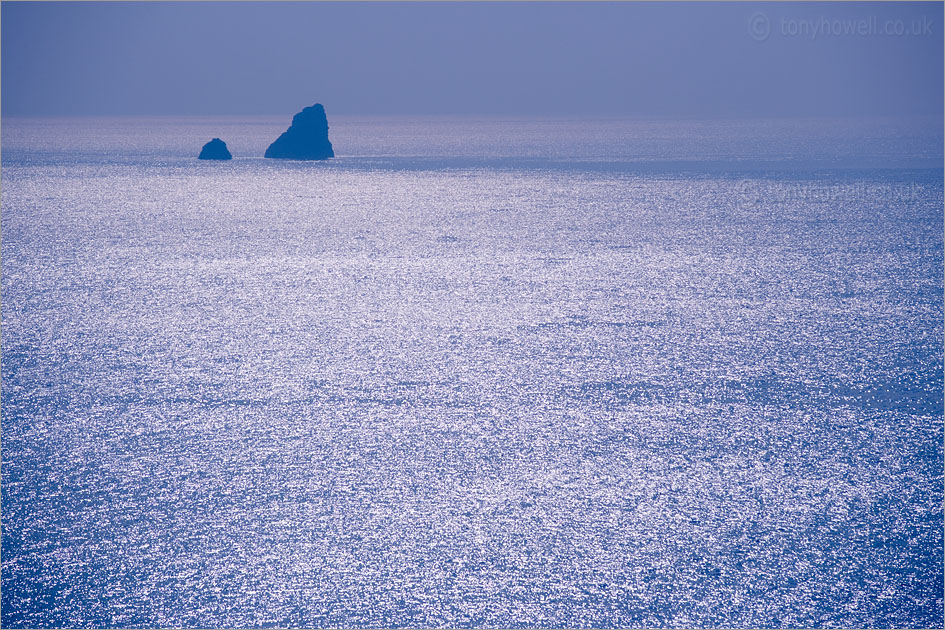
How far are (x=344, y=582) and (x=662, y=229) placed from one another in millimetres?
7663

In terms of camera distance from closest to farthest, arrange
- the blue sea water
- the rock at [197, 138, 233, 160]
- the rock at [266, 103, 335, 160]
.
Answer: the blue sea water, the rock at [197, 138, 233, 160], the rock at [266, 103, 335, 160]

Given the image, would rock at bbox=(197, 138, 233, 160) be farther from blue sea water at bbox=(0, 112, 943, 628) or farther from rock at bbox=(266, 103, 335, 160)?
blue sea water at bbox=(0, 112, 943, 628)

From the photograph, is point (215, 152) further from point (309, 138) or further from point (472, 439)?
point (472, 439)

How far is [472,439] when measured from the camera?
119 inches

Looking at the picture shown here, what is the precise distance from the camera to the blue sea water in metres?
2.06

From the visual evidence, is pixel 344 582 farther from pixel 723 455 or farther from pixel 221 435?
pixel 723 455

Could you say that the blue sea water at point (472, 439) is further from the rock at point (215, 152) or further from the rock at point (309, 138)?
the rock at point (309, 138)

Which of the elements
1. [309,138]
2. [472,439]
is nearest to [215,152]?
[309,138]

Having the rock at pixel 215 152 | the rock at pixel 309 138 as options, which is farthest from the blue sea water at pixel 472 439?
the rock at pixel 309 138

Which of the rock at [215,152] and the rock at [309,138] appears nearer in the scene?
the rock at [215,152]

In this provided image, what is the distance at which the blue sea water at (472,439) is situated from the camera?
Result: 2.06 m

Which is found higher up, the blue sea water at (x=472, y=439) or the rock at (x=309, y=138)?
the rock at (x=309, y=138)

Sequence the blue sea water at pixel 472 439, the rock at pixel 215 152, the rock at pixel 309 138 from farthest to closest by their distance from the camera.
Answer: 1. the rock at pixel 309 138
2. the rock at pixel 215 152
3. the blue sea water at pixel 472 439

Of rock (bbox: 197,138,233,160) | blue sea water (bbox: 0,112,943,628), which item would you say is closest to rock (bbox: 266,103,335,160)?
rock (bbox: 197,138,233,160)
